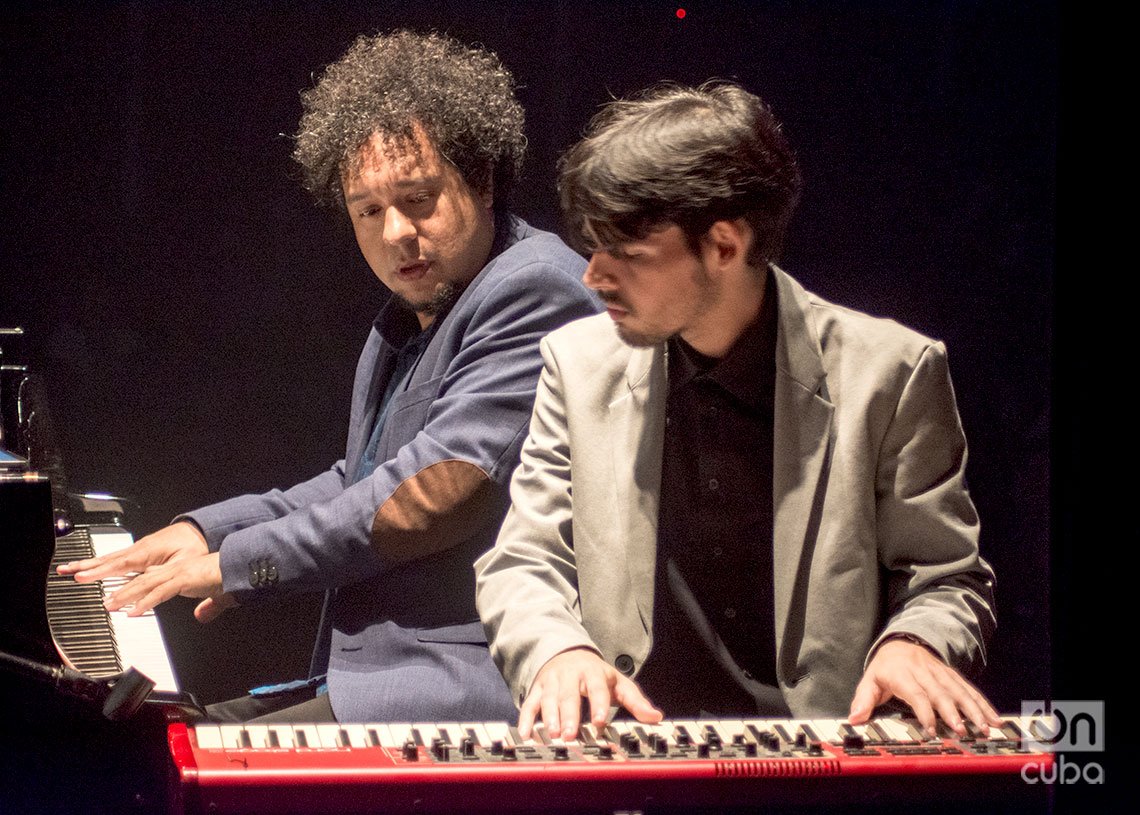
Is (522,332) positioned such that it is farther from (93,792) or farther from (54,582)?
(93,792)

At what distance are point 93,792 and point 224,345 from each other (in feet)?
4.40

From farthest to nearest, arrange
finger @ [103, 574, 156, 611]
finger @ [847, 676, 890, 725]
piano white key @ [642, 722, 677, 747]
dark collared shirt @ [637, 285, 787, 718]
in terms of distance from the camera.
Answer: finger @ [103, 574, 156, 611] → dark collared shirt @ [637, 285, 787, 718] → finger @ [847, 676, 890, 725] → piano white key @ [642, 722, 677, 747]

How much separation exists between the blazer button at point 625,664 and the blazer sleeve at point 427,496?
16.7 inches

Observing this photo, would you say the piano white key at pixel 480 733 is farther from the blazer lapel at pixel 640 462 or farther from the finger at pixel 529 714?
the blazer lapel at pixel 640 462

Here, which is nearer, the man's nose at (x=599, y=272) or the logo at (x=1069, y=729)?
the logo at (x=1069, y=729)

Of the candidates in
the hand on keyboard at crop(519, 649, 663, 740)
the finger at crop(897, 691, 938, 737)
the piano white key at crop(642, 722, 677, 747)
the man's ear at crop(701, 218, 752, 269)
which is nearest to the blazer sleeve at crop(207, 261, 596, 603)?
the man's ear at crop(701, 218, 752, 269)

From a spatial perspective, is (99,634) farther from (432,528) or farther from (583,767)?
(583,767)

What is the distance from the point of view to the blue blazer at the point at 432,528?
2.52m

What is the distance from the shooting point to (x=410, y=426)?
106 inches

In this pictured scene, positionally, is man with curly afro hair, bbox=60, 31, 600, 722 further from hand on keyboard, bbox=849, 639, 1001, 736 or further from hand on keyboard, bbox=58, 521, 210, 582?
hand on keyboard, bbox=849, 639, 1001, 736

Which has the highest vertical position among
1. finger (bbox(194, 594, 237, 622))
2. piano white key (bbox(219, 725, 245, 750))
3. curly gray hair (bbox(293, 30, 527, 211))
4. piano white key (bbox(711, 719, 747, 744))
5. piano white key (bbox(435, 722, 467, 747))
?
curly gray hair (bbox(293, 30, 527, 211))

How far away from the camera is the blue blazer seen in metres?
2.52

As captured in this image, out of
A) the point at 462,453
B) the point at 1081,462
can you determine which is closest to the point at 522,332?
the point at 462,453

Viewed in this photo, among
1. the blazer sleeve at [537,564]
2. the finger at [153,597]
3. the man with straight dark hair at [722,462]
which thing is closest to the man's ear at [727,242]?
the man with straight dark hair at [722,462]
